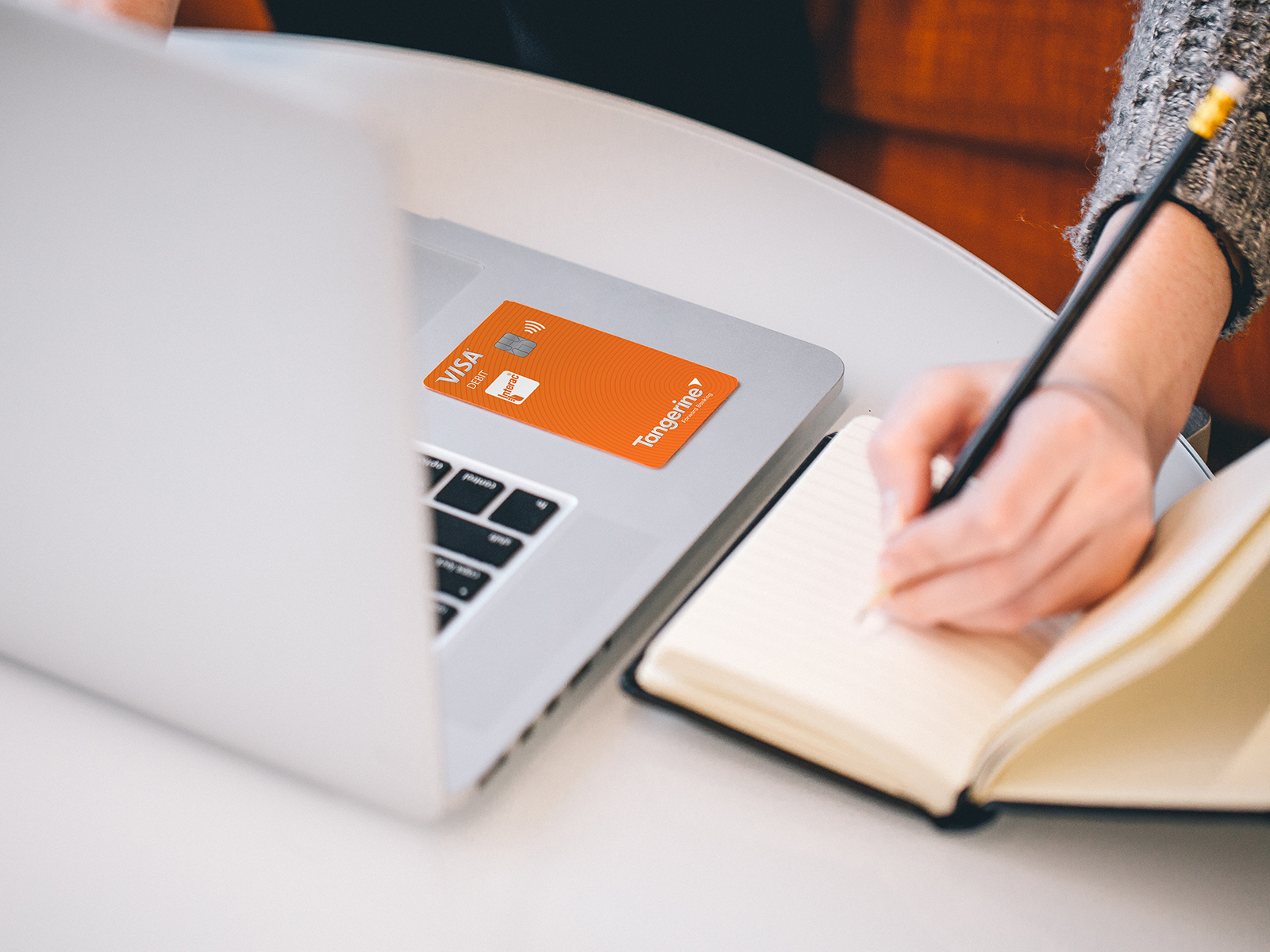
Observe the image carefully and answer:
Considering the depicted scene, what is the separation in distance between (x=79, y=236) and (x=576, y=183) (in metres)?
0.45

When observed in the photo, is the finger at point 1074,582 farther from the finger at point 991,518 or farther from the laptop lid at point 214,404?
the laptop lid at point 214,404

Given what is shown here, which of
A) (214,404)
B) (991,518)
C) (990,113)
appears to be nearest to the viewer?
(214,404)

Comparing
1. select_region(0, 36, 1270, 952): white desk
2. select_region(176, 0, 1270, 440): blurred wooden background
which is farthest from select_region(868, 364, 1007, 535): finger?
select_region(176, 0, 1270, 440): blurred wooden background

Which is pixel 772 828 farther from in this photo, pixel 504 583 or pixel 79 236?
pixel 79 236

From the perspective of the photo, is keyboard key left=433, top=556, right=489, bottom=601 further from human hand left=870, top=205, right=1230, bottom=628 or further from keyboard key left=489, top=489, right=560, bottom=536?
human hand left=870, top=205, right=1230, bottom=628

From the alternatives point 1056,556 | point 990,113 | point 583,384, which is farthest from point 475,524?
point 990,113

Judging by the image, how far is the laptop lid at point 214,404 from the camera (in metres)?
0.21

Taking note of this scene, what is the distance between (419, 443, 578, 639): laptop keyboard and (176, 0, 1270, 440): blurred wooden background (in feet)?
2.56

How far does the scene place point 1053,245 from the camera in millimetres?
1095

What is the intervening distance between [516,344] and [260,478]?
26 centimetres

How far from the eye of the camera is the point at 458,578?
389 millimetres

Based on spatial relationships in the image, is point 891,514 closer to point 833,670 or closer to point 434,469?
point 833,670

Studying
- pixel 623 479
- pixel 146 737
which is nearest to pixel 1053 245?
pixel 623 479

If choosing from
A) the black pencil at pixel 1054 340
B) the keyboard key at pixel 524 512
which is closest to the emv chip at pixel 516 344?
the keyboard key at pixel 524 512
